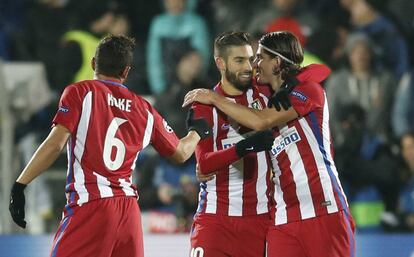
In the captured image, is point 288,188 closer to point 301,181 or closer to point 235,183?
point 301,181

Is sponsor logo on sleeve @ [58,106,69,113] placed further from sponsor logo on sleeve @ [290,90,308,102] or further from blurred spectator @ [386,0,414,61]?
blurred spectator @ [386,0,414,61]

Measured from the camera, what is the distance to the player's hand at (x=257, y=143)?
5.36 metres

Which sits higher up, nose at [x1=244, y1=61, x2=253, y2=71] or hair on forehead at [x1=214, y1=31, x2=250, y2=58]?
hair on forehead at [x1=214, y1=31, x2=250, y2=58]

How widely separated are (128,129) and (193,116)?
1.77ft

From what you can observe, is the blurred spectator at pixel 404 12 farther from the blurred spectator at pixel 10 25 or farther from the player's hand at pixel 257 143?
the player's hand at pixel 257 143

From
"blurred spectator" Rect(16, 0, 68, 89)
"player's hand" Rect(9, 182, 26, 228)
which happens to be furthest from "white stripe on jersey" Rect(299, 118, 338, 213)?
"blurred spectator" Rect(16, 0, 68, 89)

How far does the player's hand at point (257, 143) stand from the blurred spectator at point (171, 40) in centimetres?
434

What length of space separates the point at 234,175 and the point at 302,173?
1.85 ft

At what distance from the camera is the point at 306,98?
5.40 m

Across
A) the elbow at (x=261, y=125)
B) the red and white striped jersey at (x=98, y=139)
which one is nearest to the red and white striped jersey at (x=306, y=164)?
the elbow at (x=261, y=125)

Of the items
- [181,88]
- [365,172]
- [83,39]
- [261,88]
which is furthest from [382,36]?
[261,88]

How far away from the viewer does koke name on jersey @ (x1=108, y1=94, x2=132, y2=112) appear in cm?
537

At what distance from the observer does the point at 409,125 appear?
9.29 metres

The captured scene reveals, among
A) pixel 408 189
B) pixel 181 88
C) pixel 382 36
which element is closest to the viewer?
pixel 408 189
